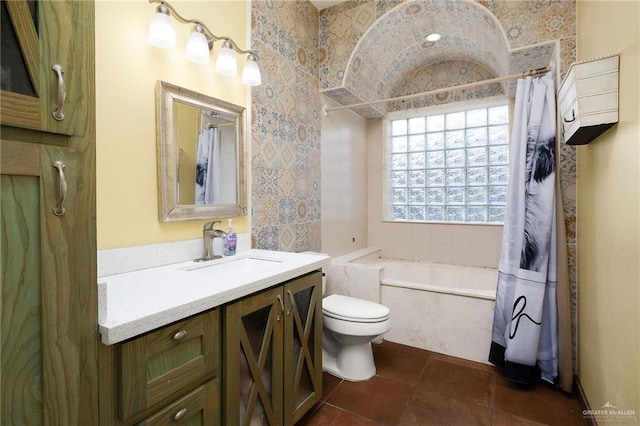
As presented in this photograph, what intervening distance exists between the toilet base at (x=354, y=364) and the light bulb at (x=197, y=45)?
1.92m

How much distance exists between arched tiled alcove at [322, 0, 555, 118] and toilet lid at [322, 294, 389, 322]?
1745 millimetres

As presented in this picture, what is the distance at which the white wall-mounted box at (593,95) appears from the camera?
1315 mm

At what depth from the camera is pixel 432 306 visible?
2.45 meters

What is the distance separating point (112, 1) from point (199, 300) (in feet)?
4.32

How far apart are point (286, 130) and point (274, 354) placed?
62.2 inches

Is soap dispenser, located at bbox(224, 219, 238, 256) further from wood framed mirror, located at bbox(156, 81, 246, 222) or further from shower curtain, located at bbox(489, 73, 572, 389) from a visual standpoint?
shower curtain, located at bbox(489, 73, 572, 389)

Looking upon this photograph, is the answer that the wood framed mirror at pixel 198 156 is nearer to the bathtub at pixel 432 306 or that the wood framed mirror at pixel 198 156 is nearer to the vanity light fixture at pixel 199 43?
the vanity light fixture at pixel 199 43

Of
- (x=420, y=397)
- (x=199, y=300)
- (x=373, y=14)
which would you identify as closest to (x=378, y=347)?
(x=420, y=397)

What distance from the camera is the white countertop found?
2.75 ft

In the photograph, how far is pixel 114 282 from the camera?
1.25m

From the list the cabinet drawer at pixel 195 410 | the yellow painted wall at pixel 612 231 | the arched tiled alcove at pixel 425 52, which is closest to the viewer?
the cabinet drawer at pixel 195 410

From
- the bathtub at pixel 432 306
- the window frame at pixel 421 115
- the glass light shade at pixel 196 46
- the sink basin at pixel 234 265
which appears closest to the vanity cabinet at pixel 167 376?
the sink basin at pixel 234 265

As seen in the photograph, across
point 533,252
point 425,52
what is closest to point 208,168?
point 533,252

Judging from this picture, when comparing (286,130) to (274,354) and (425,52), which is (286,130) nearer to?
(274,354)
